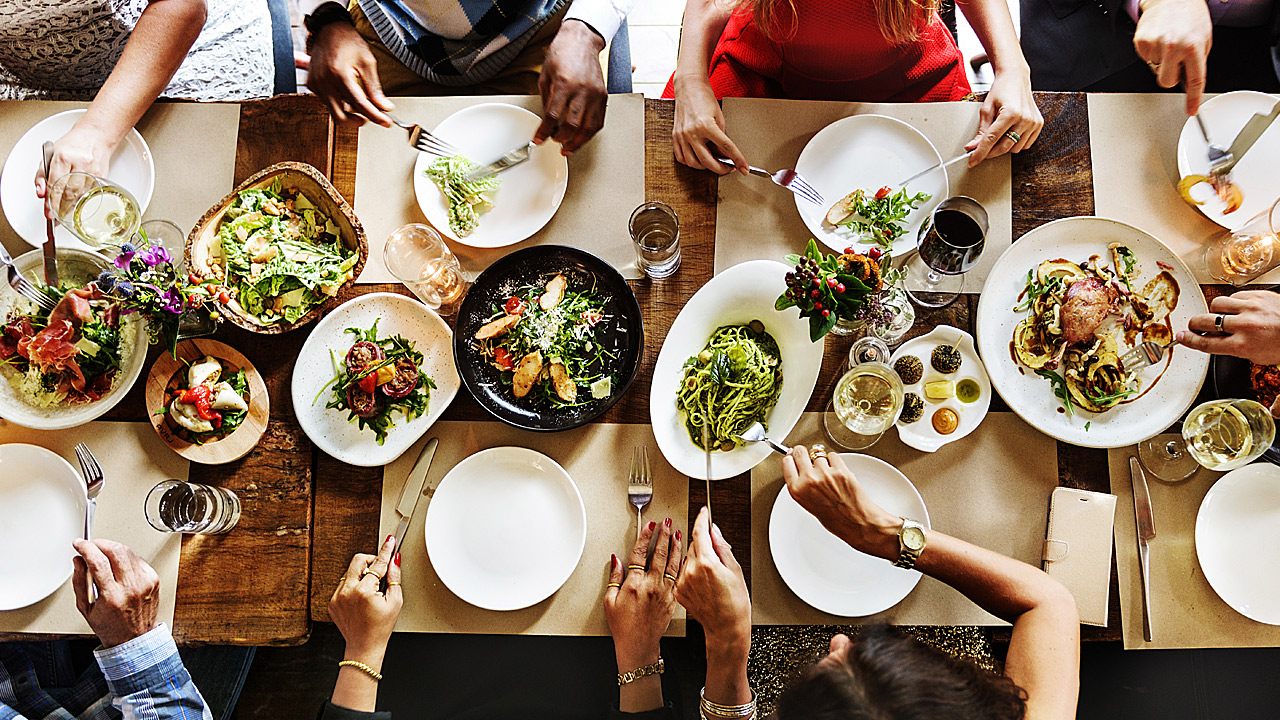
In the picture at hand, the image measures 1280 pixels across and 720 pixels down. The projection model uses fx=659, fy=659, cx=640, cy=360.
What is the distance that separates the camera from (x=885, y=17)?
1.66 meters

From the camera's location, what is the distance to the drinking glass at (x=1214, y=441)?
1.51 m

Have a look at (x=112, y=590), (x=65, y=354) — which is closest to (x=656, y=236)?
(x=65, y=354)

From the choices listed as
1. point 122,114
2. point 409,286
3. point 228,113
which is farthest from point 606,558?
point 122,114

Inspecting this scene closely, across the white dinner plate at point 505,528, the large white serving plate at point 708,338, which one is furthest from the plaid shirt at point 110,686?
the large white serving plate at point 708,338

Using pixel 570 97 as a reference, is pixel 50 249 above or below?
below

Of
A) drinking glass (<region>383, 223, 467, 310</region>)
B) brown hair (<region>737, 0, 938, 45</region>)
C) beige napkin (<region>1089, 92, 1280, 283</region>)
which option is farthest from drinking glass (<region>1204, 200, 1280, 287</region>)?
drinking glass (<region>383, 223, 467, 310</region>)

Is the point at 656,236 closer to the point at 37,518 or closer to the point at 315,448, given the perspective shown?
the point at 315,448

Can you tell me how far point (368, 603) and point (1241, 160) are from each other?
2.40 meters

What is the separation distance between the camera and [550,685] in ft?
6.15

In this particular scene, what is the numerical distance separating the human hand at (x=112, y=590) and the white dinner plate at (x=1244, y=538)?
2479 mm

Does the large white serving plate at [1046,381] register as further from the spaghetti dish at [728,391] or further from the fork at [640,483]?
the fork at [640,483]

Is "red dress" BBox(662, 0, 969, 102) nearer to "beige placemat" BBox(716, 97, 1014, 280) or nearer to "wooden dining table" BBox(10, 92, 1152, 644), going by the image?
"beige placemat" BBox(716, 97, 1014, 280)

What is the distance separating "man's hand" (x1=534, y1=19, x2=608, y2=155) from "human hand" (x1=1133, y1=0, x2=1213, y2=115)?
4.64ft

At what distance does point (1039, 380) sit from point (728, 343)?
759mm
